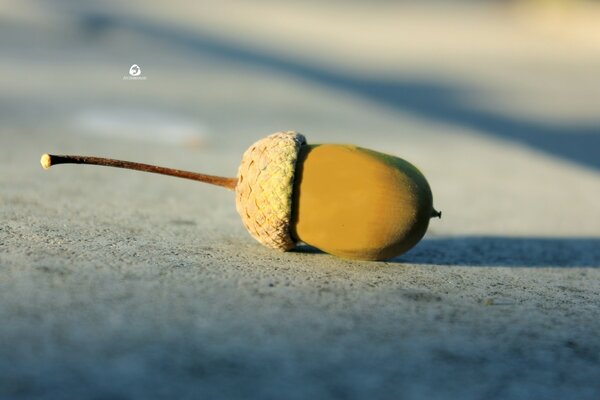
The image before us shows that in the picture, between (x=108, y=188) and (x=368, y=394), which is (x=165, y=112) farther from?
(x=368, y=394)

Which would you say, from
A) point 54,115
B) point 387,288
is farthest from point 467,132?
point 387,288

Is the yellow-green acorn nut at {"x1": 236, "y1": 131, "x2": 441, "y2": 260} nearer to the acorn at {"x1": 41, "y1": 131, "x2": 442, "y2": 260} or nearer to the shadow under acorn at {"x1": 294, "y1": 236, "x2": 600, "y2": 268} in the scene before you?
the acorn at {"x1": 41, "y1": 131, "x2": 442, "y2": 260}

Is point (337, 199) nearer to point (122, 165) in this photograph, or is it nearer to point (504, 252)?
point (122, 165)

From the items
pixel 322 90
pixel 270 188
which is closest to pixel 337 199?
pixel 270 188

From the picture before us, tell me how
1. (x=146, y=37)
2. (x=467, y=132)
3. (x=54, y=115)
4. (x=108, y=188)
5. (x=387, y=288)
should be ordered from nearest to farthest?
1. (x=387, y=288)
2. (x=108, y=188)
3. (x=54, y=115)
4. (x=467, y=132)
5. (x=146, y=37)

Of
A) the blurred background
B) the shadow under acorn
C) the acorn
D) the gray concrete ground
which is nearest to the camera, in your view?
the gray concrete ground

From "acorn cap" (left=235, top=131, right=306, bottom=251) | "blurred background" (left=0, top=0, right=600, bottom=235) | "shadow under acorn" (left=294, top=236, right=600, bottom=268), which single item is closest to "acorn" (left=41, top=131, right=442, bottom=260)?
"acorn cap" (left=235, top=131, right=306, bottom=251)

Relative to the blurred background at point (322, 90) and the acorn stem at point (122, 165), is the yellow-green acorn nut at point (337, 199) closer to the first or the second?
the acorn stem at point (122, 165)
